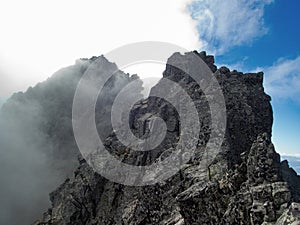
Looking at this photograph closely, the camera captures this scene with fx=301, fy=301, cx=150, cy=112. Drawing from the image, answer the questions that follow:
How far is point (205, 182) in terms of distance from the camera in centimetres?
4044

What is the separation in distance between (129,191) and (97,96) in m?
93.9

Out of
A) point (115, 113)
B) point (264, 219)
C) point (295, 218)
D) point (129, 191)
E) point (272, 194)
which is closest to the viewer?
point (295, 218)

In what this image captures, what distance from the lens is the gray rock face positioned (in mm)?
29953

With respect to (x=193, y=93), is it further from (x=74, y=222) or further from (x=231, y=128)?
(x=74, y=222)

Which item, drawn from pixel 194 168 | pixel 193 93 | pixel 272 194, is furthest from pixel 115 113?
pixel 272 194

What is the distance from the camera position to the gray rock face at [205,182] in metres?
30.0

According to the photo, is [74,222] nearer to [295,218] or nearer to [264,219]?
[264,219]

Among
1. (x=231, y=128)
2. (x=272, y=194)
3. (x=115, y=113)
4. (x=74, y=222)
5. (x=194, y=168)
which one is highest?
(x=115, y=113)

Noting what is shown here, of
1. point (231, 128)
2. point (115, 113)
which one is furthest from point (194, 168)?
point (115, 113)

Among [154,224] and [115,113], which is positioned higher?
[115,113]

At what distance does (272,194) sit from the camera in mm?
28594

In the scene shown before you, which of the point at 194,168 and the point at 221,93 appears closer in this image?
the point at 194,168

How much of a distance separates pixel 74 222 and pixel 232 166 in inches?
1631

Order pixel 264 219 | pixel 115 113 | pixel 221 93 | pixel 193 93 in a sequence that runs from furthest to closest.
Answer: pixel 115 113 < pixel 193 93 < pixel 221 93 < pixel 264 219
